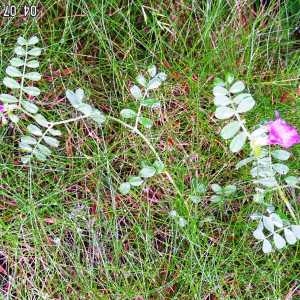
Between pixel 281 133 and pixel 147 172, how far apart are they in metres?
0.32

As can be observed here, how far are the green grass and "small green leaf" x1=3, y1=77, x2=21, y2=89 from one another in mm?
144

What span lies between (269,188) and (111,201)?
39cm

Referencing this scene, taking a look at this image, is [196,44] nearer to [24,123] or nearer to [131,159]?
[131,159]

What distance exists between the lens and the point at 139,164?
5.07ft

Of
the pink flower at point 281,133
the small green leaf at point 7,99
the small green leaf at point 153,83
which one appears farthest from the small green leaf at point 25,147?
the pink flower at point 281,133

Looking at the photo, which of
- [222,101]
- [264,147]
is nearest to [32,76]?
[222,101]

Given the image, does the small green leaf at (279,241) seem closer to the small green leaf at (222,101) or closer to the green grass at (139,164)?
the green grass at (139,164)

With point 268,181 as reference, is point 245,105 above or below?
above

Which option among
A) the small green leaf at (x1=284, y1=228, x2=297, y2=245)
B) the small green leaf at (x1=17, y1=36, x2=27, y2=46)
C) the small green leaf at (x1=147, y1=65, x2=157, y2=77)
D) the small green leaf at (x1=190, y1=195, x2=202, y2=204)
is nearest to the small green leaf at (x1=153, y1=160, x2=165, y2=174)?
the small green leaf at (x1=190, y1=195, x2=202, y2=204)

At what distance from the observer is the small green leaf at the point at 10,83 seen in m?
1.42

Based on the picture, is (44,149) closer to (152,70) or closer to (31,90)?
(31,90)

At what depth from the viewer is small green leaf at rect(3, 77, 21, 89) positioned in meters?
1.42

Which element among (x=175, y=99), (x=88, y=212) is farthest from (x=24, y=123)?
(x=175, y=99)

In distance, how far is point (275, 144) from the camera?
58.6 inches
